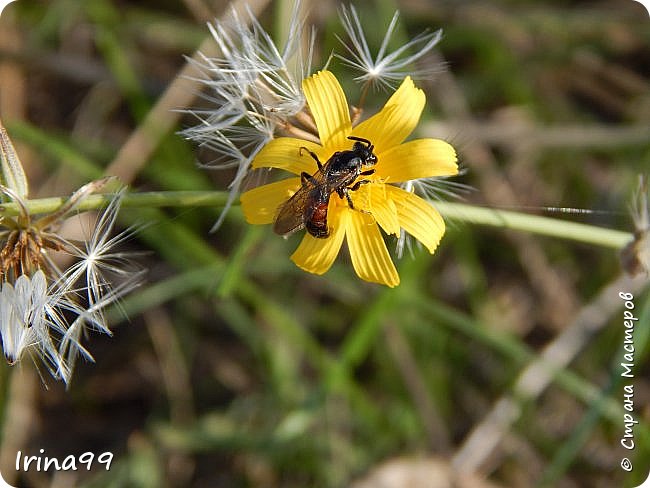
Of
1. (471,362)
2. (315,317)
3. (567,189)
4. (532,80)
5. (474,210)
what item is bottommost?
(474,210)

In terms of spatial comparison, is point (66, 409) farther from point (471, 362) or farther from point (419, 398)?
point (471, 362)

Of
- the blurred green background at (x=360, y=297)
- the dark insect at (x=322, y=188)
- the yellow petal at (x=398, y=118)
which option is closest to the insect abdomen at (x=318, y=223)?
the dark insect at (x=322, y=188)

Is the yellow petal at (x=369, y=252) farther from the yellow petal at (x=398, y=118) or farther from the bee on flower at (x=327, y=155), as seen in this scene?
the yellow petal at (x=398, y=118)

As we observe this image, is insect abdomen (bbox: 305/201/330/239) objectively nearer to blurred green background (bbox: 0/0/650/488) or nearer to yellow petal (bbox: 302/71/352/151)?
yellow petal (bbox: 302/71/352/151)

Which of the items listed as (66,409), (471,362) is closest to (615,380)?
(471,362)

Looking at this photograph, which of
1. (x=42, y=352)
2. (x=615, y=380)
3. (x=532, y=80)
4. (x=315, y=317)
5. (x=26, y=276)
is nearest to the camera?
(x=26, y=276)

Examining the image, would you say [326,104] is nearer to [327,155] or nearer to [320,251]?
[327,155]

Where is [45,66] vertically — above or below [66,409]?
above
